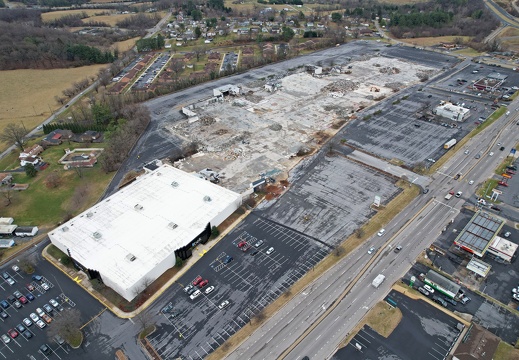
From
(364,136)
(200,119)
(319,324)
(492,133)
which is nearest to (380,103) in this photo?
(364,136)

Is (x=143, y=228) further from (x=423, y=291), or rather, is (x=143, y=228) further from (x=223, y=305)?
(x=423, y=291)

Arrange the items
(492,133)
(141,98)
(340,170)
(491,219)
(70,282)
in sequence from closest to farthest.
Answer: (70,282)
(491,219)
(340,170)
(492,133)
(141,98)

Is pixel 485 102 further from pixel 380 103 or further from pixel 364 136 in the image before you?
pixel 364 136

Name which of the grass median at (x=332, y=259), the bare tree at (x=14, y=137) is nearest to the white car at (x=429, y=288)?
the grass median at (x=332, y=259)

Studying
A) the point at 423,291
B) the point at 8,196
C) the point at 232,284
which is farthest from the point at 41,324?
the point at 423,291

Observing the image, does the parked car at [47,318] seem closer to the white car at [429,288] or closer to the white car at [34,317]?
the white car at [34,317]

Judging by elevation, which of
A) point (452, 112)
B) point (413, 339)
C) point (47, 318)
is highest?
point (452, 112)

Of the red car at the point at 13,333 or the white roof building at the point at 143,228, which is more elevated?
the white roof building at the point at 143,228
